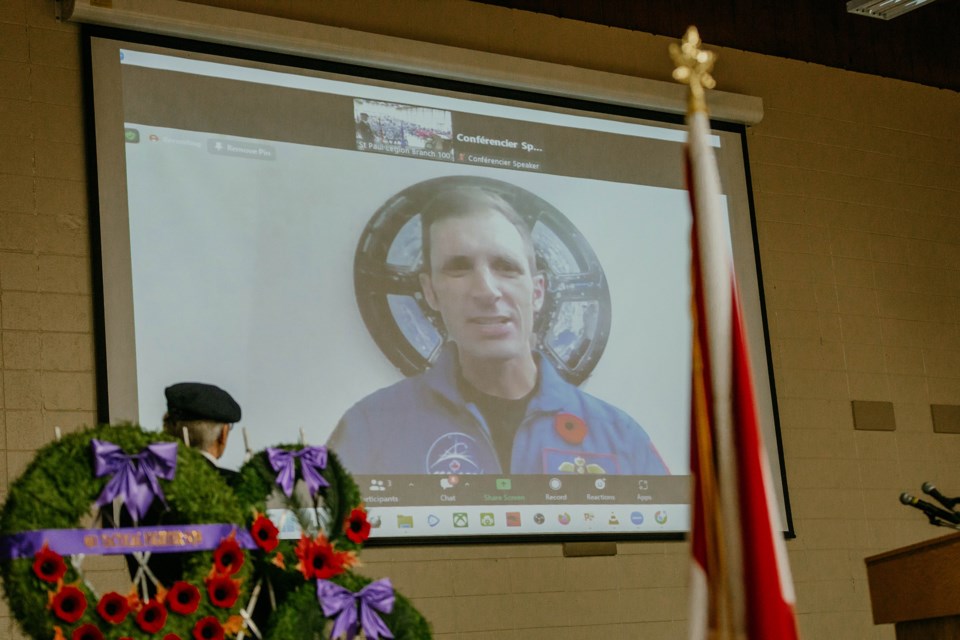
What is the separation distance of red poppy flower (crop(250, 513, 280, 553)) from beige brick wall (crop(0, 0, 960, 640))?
203cm

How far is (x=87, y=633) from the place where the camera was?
1.82m

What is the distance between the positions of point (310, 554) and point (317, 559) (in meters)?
0.02

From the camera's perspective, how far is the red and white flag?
223 centimetres

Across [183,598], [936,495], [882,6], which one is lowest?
[183,598]

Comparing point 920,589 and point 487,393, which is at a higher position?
point 487,393

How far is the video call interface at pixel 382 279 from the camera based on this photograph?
4.09 metres

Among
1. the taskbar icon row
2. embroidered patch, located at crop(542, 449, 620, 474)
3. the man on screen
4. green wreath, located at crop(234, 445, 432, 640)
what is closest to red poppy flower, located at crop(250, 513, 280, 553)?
green wreath, located at crop(234, 445, 432, 640)

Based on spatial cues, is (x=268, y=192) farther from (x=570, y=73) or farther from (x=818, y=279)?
(x=818, y=279)

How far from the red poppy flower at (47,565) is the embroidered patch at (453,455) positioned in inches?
98.7

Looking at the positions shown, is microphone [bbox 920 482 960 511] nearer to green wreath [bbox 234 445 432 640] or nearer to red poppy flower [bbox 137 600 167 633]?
green wreath [bbox 234 445 432 640]

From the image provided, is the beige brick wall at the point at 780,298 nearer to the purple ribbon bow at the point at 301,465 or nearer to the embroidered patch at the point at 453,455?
the embroidered patch at the point at 453,455

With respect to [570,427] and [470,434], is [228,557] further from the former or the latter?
[570,427]

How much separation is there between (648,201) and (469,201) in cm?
79

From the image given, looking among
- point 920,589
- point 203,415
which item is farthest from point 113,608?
point 920,589
